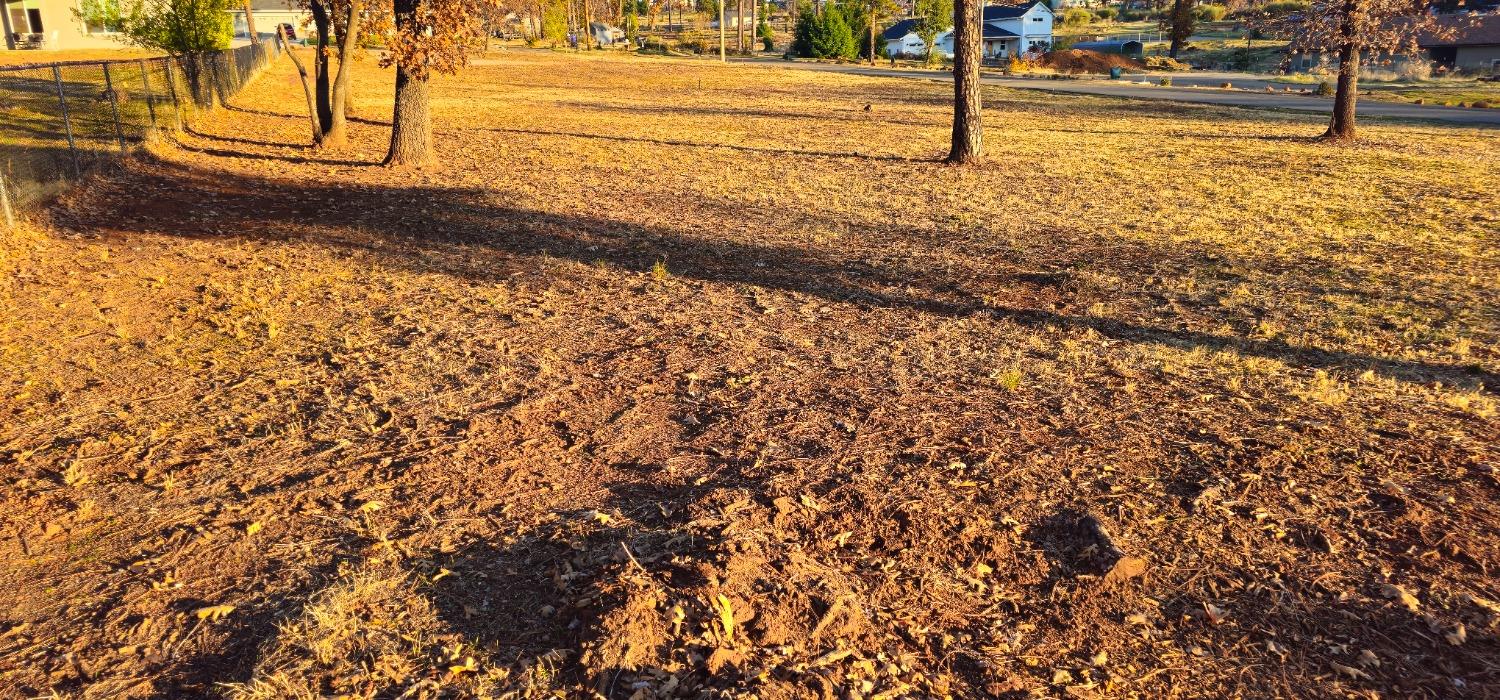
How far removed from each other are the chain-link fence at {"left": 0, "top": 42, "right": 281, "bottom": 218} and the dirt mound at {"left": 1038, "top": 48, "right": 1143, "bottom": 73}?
4558cm

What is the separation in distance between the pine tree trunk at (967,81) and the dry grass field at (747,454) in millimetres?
4563

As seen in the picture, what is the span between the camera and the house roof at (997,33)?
272 ft

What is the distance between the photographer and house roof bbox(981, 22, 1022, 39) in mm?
82938

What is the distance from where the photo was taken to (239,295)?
8.11m

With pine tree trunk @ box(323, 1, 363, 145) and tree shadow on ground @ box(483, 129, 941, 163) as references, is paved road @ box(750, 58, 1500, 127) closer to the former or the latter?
tree shadow on ground @ box(483, 129, 941, 163)

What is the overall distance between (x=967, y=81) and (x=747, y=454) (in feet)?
39.3

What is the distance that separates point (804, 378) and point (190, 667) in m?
3.75

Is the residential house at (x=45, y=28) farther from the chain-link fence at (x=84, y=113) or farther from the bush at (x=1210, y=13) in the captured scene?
the bush at (x=1210, y=13)

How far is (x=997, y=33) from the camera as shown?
Result: 83.9m

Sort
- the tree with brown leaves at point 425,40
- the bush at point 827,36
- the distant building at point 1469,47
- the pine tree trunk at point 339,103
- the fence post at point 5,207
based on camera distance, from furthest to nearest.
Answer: the bush at point 827,36 → the distant building at point 1469,47 → the pine tree trunk at point 339,103 → the tree with brown leaves at point 425,40 → the fence post at point 5,207

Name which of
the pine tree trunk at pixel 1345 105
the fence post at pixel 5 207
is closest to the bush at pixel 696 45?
the pine tree trunk at pixel 1345 105

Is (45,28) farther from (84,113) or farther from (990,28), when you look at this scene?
(990,28)

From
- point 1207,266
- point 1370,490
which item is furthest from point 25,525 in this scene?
point 1207,266

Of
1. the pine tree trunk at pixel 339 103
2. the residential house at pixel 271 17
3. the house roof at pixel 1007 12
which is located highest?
the residential house at pixel 271 17
